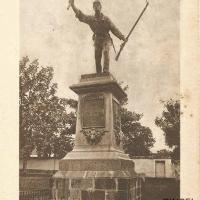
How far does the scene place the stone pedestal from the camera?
3713 mm

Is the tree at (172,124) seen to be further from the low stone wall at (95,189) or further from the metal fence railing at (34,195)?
the metal fence railing at (34,195)

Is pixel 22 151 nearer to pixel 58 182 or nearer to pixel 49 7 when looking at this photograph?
pixel 58 182

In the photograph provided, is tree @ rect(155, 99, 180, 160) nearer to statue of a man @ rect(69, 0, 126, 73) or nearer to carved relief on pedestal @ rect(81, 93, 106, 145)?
carved relief on pedestal @ rect(81, 93, 106, 145)

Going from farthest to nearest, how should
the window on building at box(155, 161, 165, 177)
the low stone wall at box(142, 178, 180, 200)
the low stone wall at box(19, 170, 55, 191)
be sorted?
the window on building at box(155, 161, 165, 177) → the low stone wall at box(19, 170, 55, 191) → the low stone wall at box(142, 178, 180, 200)

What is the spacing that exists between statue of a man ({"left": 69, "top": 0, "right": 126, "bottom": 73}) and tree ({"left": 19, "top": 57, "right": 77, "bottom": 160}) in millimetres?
419

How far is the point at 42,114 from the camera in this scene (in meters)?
4.37

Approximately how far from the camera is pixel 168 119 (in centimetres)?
373

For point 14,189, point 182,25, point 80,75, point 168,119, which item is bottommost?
point 14,189

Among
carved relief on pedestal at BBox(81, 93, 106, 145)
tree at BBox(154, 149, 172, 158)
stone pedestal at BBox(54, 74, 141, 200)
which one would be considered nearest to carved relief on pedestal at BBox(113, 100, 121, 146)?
stone pedestal at BBox(54, 74, 141, 200)

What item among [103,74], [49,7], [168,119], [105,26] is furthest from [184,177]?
[49,7]

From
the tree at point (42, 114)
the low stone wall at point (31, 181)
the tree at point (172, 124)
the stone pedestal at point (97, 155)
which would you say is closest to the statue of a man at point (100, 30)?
the stone pedestal at point (97, 155)

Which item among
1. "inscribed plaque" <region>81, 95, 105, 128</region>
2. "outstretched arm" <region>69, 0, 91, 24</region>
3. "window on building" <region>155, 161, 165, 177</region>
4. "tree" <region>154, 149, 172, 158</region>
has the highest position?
"outstretched arm" <region>69, 0, 91, 24</region>

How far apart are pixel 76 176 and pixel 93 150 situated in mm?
251

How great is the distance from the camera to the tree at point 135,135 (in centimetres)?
412
